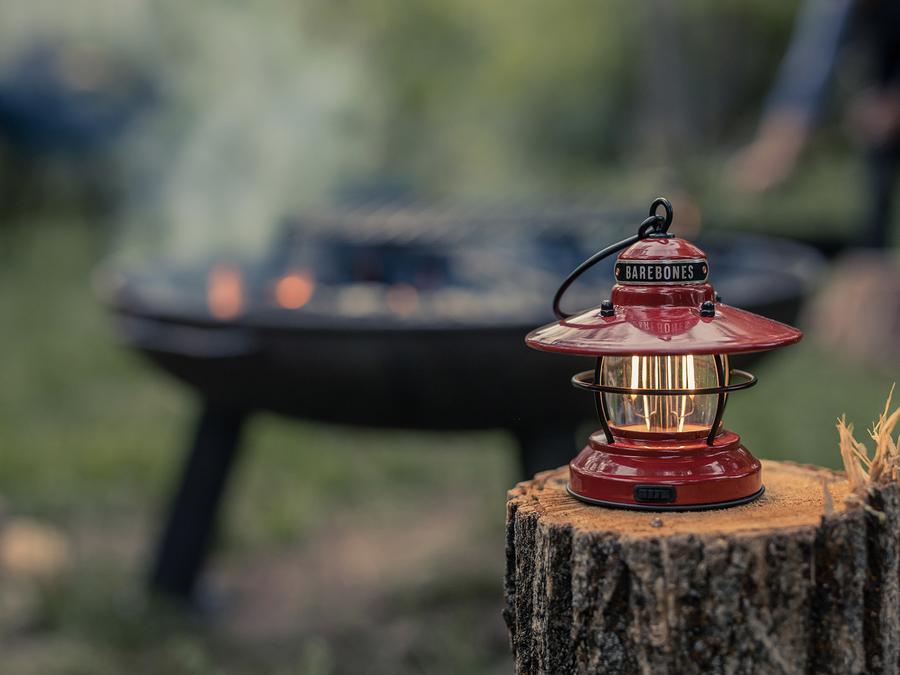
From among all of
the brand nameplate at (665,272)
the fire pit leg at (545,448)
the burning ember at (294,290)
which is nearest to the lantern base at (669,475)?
the brand nameplate at (665,272)

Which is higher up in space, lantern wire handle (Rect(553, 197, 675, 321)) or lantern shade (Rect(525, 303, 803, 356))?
lantern wire handle (Rect(553, 197, 675, 321))

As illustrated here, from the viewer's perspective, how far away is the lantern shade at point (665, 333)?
1506 millimetres

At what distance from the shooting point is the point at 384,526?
175 inches

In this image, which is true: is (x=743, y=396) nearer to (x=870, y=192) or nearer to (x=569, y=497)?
(x=870, y=192)

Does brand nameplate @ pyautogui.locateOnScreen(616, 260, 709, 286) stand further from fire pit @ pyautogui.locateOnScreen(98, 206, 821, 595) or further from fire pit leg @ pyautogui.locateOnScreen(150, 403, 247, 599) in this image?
fire pit leg @ pyautogui.locateOnScreen(150, 403, 247, 599)

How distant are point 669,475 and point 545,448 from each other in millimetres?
1326

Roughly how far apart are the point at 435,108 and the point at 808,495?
42.7 feet

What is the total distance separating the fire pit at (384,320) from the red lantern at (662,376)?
103cm

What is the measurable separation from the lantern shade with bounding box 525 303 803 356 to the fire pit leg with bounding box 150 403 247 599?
6.92ft

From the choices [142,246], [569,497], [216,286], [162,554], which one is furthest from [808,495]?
[142,246]

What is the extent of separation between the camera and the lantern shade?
1.51 metres

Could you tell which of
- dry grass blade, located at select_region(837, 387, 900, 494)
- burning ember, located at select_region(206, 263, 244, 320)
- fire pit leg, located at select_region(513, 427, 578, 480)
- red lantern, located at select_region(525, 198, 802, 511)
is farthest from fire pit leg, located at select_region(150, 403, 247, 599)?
dry grass blade, located at select_region(837, 387, 900, 494)

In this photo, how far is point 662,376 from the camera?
1656 mm

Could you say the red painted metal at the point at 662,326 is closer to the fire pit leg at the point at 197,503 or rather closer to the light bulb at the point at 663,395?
the light bulb at the point at 663,395
